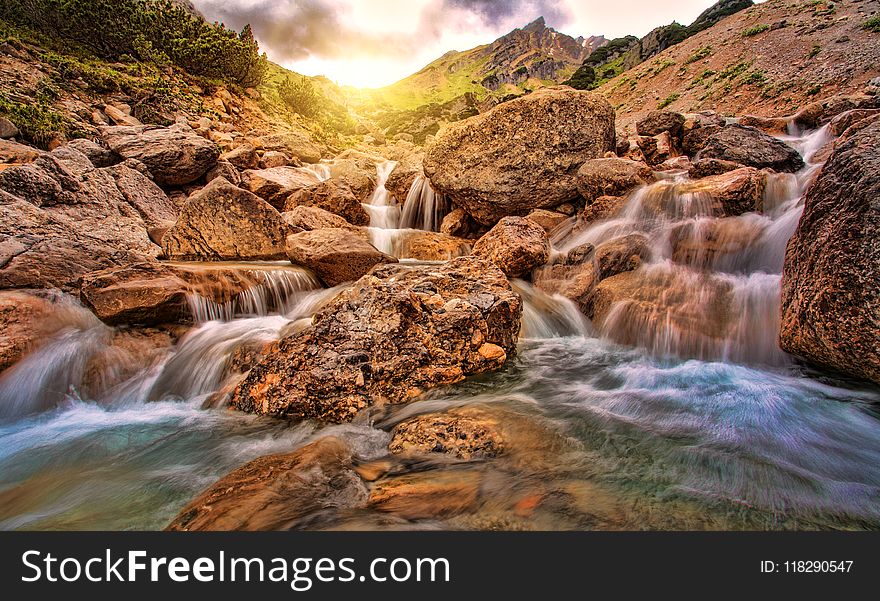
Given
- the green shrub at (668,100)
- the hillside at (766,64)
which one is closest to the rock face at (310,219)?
the hillside at (766,64)

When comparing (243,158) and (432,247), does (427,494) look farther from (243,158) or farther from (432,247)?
(243,158)

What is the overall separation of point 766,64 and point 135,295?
3609 cm

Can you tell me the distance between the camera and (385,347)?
3875 millimetres

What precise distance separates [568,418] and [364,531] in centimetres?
234

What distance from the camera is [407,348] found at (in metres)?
3.98

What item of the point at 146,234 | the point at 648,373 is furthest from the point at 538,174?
the point at 146,234

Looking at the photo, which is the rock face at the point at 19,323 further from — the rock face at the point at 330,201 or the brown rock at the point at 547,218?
the brown rock at the point at 547,218

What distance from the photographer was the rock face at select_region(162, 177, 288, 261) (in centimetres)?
765

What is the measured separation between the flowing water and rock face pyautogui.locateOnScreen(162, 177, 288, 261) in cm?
162

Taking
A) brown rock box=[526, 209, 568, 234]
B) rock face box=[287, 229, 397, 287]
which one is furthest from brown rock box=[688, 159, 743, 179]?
rock face box=[287, 229, 397, 287]

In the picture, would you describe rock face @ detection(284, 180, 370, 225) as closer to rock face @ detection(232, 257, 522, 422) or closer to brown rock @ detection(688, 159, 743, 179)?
rock face @ detection(232, 257, 522, 422)

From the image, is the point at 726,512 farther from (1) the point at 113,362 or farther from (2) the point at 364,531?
(1) the point at 113,362

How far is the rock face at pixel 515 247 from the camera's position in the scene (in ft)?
23.5

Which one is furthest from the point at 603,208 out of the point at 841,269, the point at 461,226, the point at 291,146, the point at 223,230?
the point at 291,146
